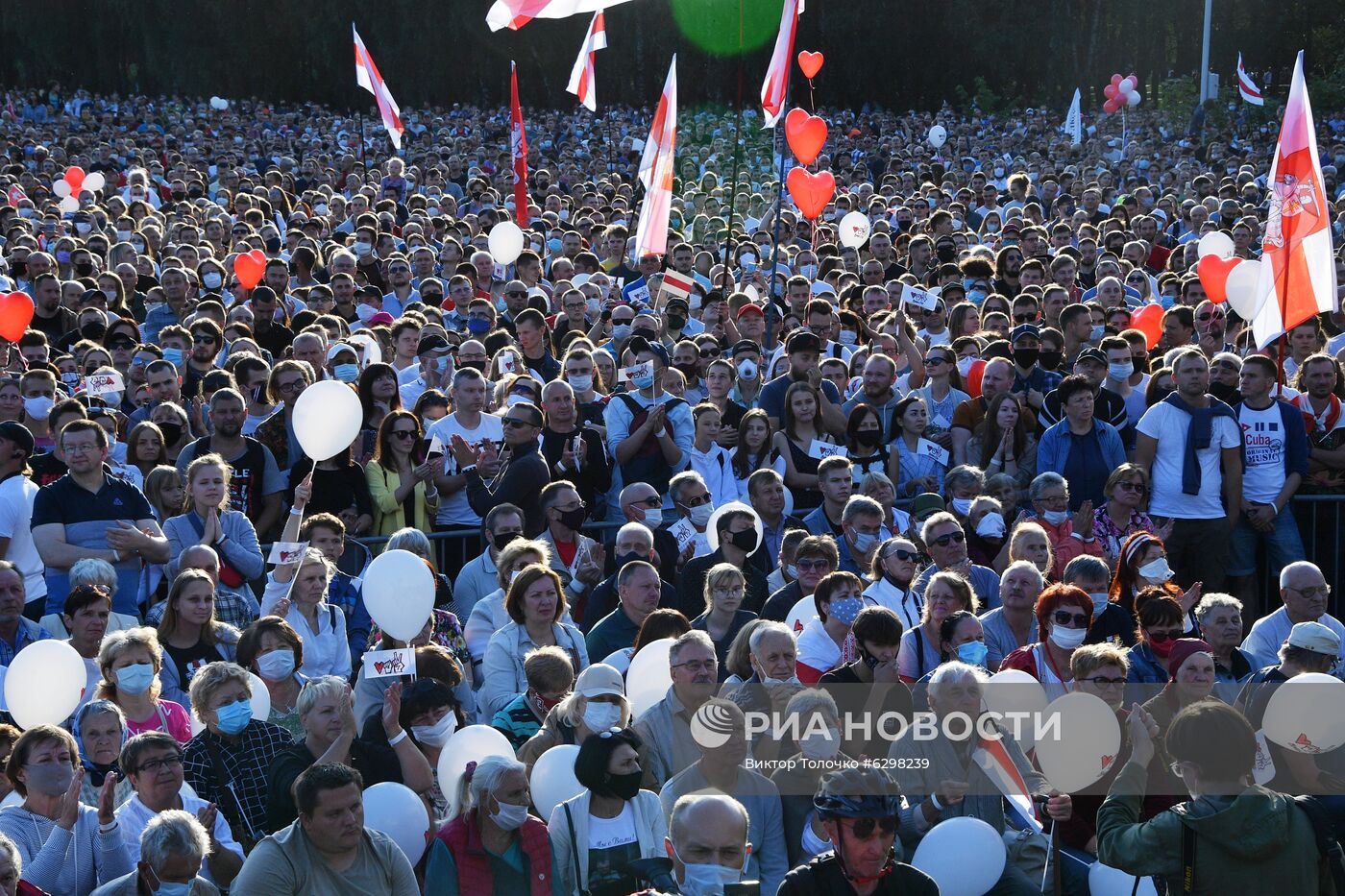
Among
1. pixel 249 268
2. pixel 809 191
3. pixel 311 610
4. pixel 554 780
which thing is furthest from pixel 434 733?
pixel 809 191

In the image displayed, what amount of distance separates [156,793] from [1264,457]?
6.16 m

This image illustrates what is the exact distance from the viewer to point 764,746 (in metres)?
5.71

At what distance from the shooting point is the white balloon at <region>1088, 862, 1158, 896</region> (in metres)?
5.36

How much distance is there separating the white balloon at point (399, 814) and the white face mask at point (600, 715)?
0.63 metres

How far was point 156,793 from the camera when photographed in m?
5.19

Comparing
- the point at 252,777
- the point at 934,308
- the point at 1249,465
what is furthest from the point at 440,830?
the point at 934,308

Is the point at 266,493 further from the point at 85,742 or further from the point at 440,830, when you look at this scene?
the point at 440,830

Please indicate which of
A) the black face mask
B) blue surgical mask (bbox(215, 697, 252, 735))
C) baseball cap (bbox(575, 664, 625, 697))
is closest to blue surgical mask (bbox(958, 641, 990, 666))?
baseball cap (bbox(575, 664, 625, 697))

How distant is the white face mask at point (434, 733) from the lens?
5.80m

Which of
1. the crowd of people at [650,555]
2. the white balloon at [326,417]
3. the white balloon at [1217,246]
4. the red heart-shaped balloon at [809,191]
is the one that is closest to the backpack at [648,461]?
the crowd of people at [650,555]

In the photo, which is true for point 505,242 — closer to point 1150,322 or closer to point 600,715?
point 1150,322

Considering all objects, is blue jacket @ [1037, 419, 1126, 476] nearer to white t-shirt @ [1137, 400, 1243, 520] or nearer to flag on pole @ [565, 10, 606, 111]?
white t-shirt @ [1137, 400, 1243, 520]

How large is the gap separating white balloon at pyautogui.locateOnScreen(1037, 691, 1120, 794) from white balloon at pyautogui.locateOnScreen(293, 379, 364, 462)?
3503 millimetres

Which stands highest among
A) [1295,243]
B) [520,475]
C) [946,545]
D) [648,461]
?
[1295,243]
